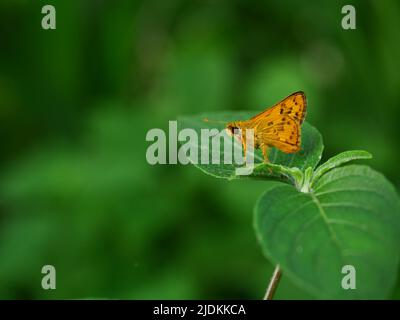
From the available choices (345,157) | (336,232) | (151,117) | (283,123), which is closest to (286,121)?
(283,123)

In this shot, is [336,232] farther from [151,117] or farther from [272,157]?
[151,117]

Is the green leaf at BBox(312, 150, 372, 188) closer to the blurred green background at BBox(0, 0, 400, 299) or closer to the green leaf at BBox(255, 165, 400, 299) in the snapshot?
the green leaf at BBox(255, 165, 400, 299)

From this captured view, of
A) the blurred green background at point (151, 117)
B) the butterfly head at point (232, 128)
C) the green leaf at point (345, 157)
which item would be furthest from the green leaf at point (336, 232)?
the blurred green background at point (151, 117)

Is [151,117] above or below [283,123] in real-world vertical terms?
below

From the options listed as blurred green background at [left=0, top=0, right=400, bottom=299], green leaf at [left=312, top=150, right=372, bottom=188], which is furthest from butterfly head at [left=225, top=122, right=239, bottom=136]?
blurred green background at [left=0, top=0, right=400, bottom=299]

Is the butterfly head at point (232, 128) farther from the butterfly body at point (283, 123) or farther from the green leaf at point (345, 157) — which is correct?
the green leaf at point (345, 157)
